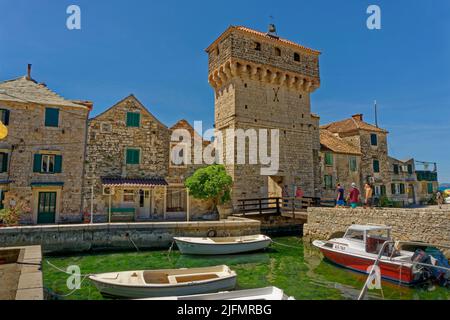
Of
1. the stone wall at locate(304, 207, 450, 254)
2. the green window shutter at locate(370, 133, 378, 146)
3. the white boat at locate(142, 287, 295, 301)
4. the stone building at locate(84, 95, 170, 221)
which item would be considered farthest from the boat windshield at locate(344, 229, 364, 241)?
the green window shutter at locate(370, 133, 378, 146)

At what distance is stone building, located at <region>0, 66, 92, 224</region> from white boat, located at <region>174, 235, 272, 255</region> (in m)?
9.19

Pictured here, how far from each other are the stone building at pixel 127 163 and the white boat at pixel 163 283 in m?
11.2

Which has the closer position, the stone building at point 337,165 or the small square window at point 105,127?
the small square window at point 105,127

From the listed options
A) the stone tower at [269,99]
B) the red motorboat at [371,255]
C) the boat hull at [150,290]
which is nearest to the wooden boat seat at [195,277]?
the boat hull at [150,290]

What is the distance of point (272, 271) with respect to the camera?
11297mm

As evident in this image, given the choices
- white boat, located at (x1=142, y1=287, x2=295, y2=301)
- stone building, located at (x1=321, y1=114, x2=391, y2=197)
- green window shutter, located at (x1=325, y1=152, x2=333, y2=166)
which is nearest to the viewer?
white boat, located at (x1=142, y1=287, x2=295, y2=301)

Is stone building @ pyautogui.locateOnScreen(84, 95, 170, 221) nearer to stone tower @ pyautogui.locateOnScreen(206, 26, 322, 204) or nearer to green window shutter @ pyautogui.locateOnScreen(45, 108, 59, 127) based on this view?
green window shutter @ pyautogui.locateOnScreen(45, 108, 59, 127)

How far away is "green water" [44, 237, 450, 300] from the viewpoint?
28.9ft

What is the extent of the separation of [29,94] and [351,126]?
98.5ft

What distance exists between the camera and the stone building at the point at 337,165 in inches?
1053

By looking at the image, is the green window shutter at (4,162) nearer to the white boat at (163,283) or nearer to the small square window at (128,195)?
the small square window at (128,195)

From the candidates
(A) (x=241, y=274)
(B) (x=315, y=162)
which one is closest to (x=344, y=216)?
(A) (x=241, y=274)

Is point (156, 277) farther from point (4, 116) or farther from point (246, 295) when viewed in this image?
point (4, 116)

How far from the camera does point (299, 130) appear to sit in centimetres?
2448
